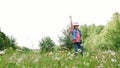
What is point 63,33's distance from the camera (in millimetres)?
42188

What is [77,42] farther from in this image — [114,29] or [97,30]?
[97,30]

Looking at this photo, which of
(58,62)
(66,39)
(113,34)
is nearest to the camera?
(58,62)

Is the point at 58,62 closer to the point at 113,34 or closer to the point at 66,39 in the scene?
the point at 66,39

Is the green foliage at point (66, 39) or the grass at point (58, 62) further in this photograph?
the green foliage at point (66, 39)

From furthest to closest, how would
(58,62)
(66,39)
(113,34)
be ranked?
(113,34)
(66,39)
(58,62)

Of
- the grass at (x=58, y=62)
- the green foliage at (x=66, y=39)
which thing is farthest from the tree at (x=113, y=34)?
the grass at (x=58, y=62)

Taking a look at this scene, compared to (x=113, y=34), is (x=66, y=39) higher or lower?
lower

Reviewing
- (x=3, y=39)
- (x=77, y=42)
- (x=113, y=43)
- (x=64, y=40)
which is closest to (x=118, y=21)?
(x=113, y=43)

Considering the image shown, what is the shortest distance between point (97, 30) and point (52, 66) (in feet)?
315

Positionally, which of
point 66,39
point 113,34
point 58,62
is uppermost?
point 113,34

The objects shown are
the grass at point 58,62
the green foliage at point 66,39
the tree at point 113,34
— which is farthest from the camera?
the tree at point 113,34

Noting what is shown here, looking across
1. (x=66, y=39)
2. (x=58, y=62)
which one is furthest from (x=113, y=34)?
(x=58, y=62)

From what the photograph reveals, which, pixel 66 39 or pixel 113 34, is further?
pixel 113 34

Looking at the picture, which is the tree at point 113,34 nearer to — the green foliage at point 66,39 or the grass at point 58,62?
the green foliage at point 66,39
